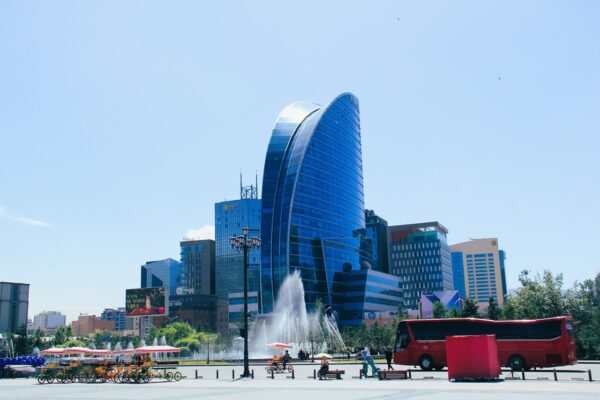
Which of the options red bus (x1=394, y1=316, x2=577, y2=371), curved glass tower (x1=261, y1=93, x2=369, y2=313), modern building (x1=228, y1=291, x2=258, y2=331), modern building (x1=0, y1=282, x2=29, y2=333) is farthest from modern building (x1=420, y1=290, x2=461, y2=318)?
modern building (x1=0, y1=282, x2=29, y2=333)

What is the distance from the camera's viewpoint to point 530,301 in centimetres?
6825

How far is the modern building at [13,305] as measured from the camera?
5049 inches

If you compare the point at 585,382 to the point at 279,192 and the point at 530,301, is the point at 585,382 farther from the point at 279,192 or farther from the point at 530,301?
the point at 279,192

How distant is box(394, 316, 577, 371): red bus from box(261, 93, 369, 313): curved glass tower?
9205cm

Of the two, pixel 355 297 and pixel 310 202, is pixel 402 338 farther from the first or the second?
pixel 355 297

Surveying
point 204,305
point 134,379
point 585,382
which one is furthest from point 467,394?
point 204,305

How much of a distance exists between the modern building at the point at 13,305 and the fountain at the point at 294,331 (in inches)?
2230

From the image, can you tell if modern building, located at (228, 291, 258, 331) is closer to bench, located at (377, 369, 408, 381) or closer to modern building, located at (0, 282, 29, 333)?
→ modern building, located at (0, 282, 29, 333)

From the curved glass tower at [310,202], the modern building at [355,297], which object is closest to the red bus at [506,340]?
the curved glass tower at [310,202]

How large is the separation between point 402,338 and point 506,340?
7200 millimetres

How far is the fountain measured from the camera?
3177 inches

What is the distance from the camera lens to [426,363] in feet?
134

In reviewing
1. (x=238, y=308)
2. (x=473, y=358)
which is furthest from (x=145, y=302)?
(x=473, y=358)

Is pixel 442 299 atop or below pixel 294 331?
atop
